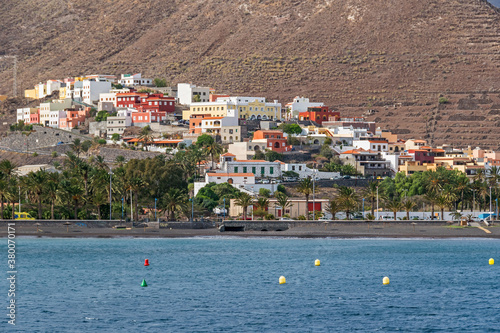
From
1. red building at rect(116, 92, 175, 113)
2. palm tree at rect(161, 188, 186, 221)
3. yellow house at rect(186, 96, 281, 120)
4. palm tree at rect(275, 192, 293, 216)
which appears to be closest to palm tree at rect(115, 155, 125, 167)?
palm tree at rect(161, 188, 186, 221)

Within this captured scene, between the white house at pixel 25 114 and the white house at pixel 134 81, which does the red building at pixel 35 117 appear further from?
the white house at pixel 134 81

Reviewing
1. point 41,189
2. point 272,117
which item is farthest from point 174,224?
point 272,117

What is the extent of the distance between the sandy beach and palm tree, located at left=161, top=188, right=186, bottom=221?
14.6ft

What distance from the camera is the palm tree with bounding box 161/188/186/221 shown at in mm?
93062

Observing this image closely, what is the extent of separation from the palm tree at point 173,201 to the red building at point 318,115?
6704cm

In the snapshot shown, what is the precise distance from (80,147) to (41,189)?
1920 inches

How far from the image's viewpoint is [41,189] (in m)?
88.4

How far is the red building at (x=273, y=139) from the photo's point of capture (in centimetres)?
13025

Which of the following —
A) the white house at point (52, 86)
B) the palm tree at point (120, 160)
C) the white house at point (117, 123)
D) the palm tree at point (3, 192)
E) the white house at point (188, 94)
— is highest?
the white house at point (52, 86)

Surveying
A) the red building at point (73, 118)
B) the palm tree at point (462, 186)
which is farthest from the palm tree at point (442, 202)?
the red building at point (73, 118)

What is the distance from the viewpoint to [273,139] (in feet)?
428

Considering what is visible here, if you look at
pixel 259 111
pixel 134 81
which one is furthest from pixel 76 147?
pixel 134 81

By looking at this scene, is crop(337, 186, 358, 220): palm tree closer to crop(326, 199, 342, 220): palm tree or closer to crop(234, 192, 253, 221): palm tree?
crop(326, 199, 342, 220): palm tree

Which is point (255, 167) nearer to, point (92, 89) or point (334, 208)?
point (334, 208)
